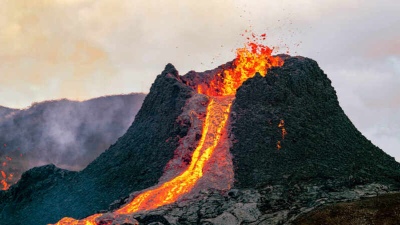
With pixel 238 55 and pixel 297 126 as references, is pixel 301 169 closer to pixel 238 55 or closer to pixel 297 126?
pixel 297 126

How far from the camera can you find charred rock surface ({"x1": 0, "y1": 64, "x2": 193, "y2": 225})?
95.9 m

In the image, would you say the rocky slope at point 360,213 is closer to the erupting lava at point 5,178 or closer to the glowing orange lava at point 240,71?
the glowing orange lava at point 240,71

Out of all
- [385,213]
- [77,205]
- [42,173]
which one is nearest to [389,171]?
[385,213]

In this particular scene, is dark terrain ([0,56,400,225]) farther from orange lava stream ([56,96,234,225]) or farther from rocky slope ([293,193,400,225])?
rocky slope ([293,193,400,225])

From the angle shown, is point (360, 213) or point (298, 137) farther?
point (298, 137)

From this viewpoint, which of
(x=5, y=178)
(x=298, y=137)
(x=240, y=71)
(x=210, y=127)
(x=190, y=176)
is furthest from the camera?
(x=5, y=178)

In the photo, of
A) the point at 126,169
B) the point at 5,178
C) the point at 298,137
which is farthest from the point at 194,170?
the point at 5,178

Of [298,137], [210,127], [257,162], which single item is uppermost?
[210,127]

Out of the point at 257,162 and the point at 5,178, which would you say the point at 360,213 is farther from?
the point at 5,178

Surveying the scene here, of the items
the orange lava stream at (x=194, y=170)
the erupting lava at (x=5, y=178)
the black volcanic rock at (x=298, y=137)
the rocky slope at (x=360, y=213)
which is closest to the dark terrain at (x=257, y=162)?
the black volcanic rock at (x=298, y=137)

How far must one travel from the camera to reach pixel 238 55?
120250 mm

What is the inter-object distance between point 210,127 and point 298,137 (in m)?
16.8

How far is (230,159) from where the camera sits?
89.6m

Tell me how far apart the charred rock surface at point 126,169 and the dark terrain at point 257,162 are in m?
0.26
